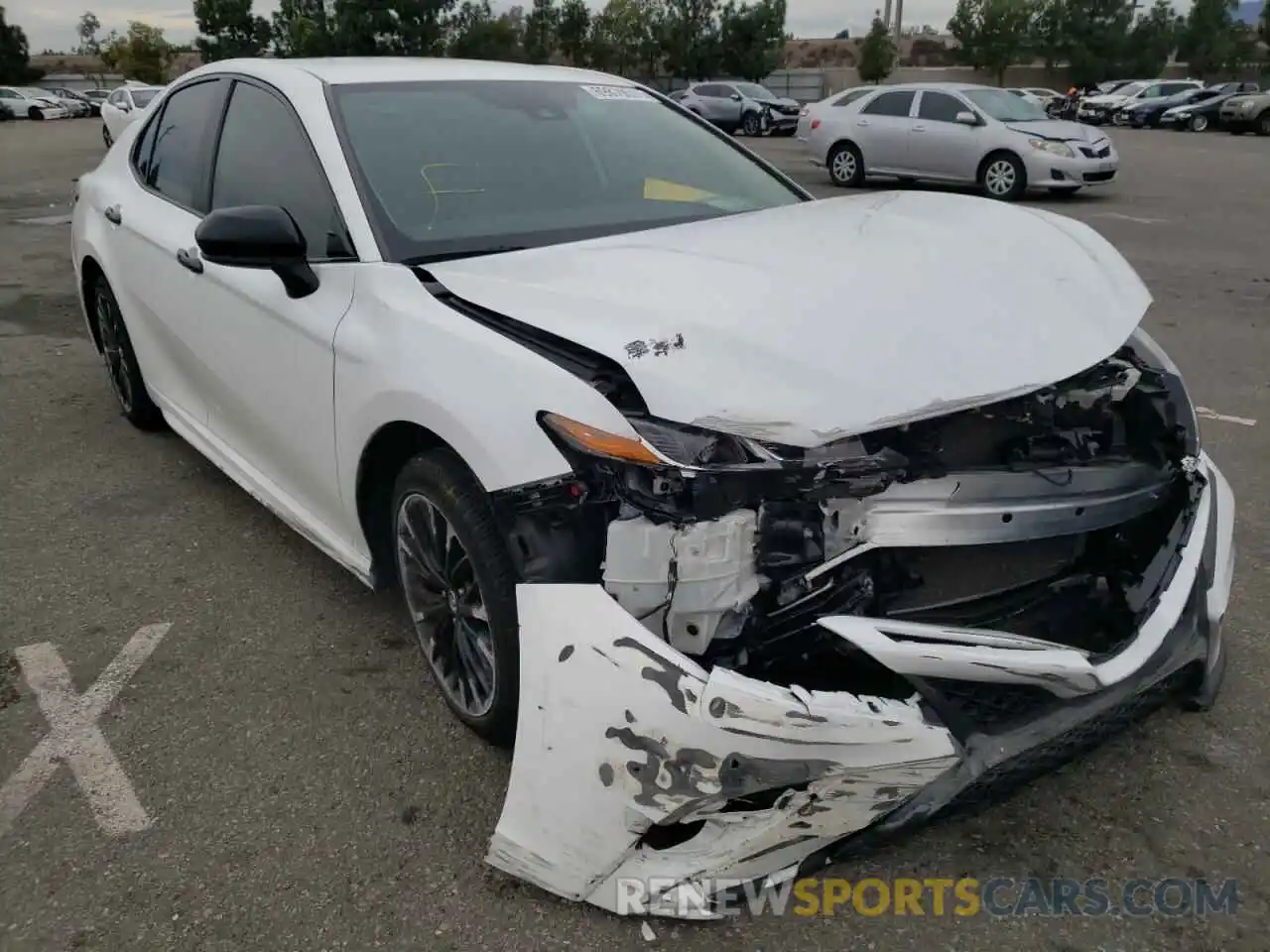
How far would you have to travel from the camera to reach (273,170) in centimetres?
325

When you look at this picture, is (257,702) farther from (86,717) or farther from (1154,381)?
(1154,381)

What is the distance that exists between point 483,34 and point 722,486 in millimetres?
55230

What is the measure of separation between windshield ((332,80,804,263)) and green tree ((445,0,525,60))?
1882 inches

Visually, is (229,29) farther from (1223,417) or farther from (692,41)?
(1223,417)

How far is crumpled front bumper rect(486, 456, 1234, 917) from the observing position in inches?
73.8

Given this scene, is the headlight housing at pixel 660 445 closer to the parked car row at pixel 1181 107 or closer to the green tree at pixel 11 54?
the parked car row at pixel 1181 107

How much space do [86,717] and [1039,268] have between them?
281 cm

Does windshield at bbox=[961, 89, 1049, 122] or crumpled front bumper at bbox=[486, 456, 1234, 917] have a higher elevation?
crumpled front bumper at bbox=[486, 456, 1234, 917]

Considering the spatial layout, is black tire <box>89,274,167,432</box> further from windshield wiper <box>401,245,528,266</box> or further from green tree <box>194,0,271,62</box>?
green tree <box>194,0,271,62</box>

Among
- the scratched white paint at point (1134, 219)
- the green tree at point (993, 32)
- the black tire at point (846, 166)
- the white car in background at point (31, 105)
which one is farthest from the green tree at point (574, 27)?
the scratched white paint at point (1134, 219)

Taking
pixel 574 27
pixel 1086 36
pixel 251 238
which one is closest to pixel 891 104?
pixel 251 238

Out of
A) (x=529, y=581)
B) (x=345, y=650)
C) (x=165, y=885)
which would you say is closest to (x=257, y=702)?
(x=345, y=650)

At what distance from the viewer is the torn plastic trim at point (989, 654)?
195 cm

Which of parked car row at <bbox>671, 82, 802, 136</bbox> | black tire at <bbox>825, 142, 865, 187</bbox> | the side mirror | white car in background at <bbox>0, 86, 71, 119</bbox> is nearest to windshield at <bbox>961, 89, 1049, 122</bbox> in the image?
black tire at <bbox>825, 142, 865, 187</bbox>
